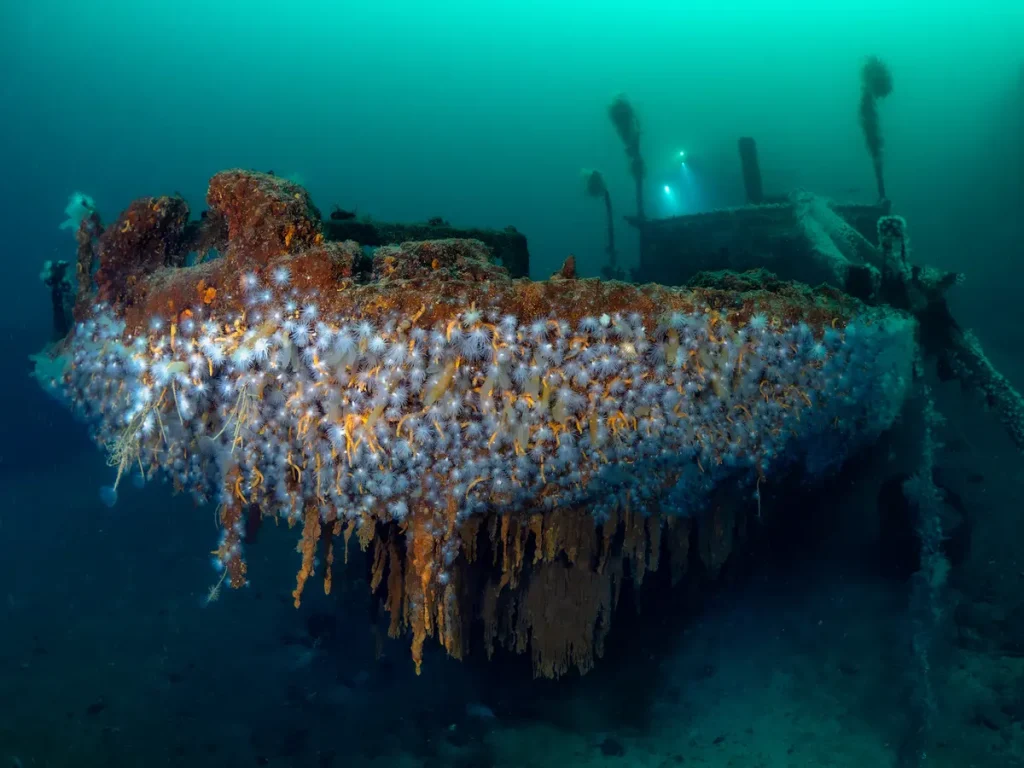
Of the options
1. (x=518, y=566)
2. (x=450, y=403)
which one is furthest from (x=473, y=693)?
(x=450, y=403)

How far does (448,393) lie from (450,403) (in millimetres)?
41

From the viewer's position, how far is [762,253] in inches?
376

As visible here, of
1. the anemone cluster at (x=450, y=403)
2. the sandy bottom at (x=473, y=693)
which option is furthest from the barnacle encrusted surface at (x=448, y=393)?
the sandy bottom at (x=473, y=693)

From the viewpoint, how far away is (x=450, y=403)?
2154 millimetres

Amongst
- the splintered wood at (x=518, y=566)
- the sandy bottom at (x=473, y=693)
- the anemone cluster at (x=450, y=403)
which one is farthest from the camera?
the sandy bottom at (x=473, y=693)

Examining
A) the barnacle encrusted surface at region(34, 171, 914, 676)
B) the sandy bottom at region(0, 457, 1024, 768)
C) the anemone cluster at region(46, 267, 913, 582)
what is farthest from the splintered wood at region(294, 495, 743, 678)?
the sandy bottom at region(0, 457, 1024, 768)

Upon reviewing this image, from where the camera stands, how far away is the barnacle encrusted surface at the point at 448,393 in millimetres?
2146

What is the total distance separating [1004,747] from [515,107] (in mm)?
175943

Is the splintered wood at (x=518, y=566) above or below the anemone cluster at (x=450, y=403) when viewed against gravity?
below

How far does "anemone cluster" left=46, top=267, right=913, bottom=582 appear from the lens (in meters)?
2.14

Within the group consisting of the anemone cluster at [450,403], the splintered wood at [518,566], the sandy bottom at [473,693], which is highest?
the anemone cluster at [450,403]

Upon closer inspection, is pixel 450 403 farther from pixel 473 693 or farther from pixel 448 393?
pixel 473 693

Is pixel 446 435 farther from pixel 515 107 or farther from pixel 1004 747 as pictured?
pixel 515 107

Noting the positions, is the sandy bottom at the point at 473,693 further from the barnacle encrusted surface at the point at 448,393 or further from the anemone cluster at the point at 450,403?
the anemone cluster at the point at 450,403
